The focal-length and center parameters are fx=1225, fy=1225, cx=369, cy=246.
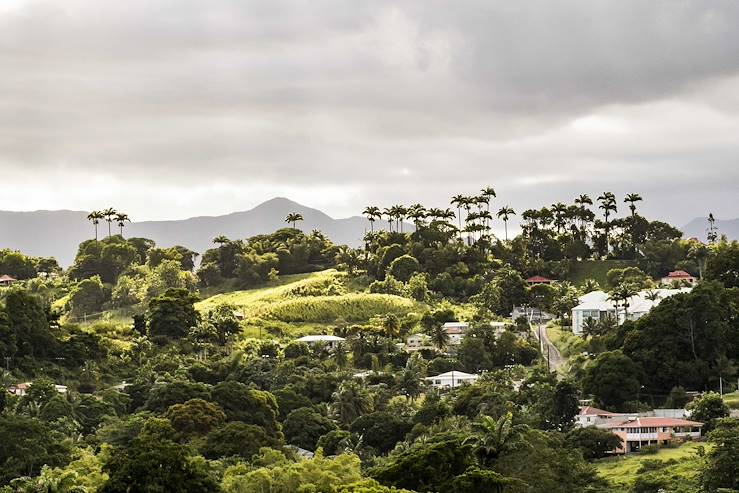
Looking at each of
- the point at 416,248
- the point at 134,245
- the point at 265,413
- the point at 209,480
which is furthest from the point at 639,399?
the point at 134,245

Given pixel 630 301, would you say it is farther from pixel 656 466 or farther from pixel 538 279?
pixel 656 466

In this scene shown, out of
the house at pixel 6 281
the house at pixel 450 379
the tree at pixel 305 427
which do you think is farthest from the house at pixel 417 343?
the house at pixel 6 281

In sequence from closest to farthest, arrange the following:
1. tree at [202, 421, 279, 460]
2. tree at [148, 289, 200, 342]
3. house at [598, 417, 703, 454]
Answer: tree at [202, 421, 279, 460] < house at [598, 417, 703, 454] < tree at [148, 289, 200, 342]

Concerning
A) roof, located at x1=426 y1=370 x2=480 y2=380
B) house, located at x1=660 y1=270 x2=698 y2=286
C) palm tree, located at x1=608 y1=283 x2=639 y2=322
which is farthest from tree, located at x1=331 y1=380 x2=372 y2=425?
house, located at x1=660 y1=270 x2=698 y2=286

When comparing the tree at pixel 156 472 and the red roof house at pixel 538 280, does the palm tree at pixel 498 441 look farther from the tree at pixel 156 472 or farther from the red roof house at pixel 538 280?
the red roof house at pixel 538 280

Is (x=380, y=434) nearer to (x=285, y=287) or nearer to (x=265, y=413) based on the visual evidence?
(x=265, y=413)

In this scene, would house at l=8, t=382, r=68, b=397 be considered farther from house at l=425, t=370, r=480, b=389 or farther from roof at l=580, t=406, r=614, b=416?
roof at l=580, t=406, r=614, b=416

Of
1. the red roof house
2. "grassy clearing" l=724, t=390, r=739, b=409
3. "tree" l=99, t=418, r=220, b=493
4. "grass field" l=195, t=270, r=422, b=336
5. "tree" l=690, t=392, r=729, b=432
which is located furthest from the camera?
the red roof house
